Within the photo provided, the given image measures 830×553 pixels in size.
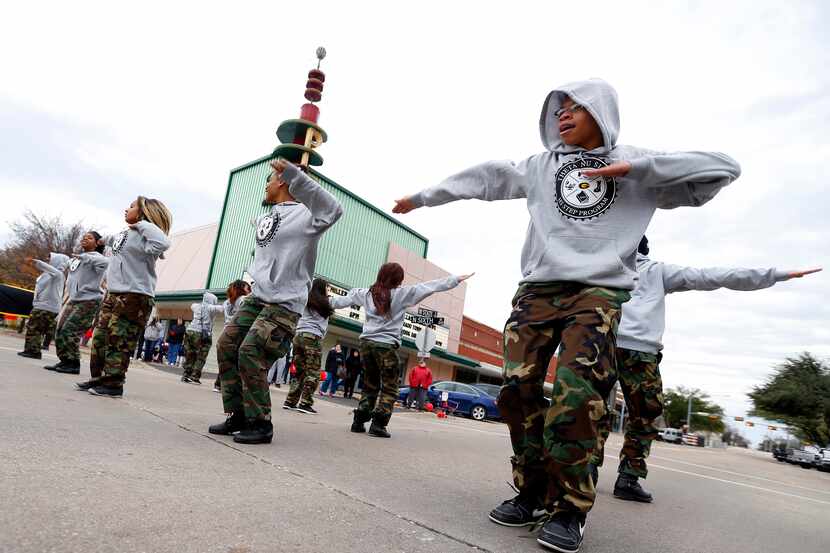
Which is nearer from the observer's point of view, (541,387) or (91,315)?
(541,387)

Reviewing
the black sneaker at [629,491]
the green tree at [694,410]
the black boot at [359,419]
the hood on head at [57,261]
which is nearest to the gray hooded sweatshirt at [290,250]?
the black boot at [359,419]

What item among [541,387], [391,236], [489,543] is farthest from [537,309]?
[391,236]

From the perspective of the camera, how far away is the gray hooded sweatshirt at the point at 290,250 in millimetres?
3787

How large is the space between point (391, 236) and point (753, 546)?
27279 mm

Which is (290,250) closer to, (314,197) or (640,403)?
(314,197)

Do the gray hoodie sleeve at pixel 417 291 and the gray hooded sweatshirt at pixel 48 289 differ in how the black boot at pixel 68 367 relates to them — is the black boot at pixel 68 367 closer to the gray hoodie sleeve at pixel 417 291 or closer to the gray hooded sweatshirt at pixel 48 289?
the gray hooded sweatshirt at pixel 48 289

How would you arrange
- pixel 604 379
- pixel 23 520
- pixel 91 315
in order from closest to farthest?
pixel 23 520, pixel 604 379, pixel 91 315

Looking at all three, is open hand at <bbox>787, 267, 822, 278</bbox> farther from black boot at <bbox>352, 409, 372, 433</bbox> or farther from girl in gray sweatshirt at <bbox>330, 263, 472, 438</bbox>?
black boot at <bbox>352, 409, 372, 433</bbox>

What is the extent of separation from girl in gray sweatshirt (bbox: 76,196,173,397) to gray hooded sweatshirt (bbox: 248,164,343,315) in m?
1.75

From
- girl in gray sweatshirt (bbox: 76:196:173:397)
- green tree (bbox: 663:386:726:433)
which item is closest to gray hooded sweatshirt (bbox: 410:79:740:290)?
girl in gray sweatshirt (bbox: 76:196:173:397)

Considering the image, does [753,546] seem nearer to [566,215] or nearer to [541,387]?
[541,387]

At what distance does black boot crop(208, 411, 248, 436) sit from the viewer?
3.75 m

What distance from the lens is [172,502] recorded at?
6.25 feet

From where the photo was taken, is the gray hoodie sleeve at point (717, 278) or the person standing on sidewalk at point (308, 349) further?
the person standing on sidewalk at point (308, 349)
